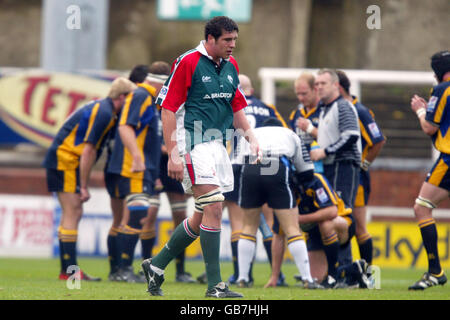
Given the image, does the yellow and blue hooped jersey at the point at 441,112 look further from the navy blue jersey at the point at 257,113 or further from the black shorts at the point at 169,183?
the black shorts at the point at 169,183

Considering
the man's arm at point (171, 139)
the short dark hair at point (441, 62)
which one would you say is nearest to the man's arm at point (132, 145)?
the man's arm at point (171, 139)

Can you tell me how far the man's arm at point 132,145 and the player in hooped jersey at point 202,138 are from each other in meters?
2.41

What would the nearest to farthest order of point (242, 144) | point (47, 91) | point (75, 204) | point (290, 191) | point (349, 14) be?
1. point (290, 191)
2. point (242, 144)
3. point (75, 204)
4. point (47, 91)
5. point (349, 14)

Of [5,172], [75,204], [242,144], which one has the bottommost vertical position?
[5,172]

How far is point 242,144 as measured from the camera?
949 centimetres

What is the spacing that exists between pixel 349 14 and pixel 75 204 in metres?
15.5

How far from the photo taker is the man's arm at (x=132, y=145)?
31.4ft

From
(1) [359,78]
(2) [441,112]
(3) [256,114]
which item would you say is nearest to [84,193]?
(3) [256,114]

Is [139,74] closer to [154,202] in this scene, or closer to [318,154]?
[154,202]

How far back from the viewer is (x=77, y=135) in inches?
399

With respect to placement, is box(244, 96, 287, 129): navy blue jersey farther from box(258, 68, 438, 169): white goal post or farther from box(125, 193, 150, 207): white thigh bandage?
box(258, 68, 438, 169): white goal post

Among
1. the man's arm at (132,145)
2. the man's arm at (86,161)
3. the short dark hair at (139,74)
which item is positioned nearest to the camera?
the man's arm at (132,145)
